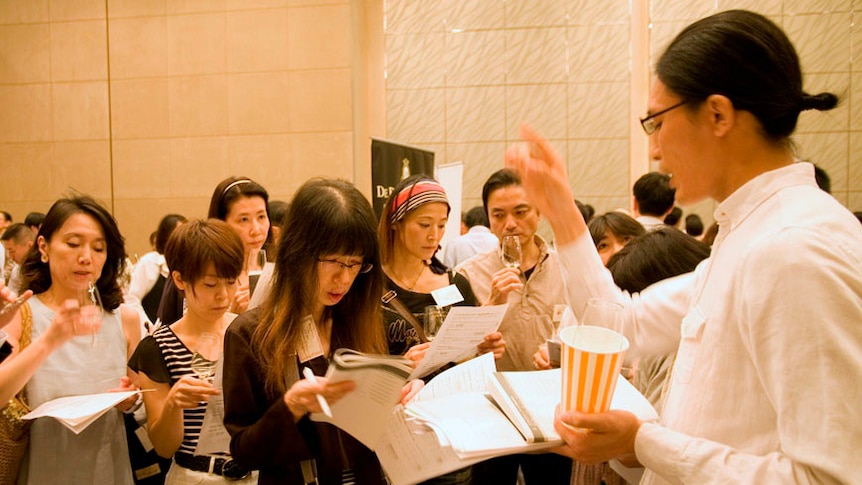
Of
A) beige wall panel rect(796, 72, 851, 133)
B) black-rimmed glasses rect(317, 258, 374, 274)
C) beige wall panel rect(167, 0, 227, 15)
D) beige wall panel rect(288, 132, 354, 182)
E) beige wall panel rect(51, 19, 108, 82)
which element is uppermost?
beige wall panel rect(167, 0, 227, 15)

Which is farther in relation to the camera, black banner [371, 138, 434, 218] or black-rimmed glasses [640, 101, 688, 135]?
black banner [371, 138, 434, 218]

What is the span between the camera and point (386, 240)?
2715 mm

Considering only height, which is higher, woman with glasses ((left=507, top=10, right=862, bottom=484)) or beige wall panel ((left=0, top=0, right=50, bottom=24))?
beige wall panel ((left=0, top=0, right=50, bottom=24))

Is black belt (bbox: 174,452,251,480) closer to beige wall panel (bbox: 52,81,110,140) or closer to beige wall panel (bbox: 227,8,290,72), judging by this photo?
beige wall panel (bbox: 227,8,290,72)

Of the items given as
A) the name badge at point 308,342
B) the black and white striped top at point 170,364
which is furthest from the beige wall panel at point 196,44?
the name badge at point 308,342

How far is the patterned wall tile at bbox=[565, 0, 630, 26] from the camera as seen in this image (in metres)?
7.06

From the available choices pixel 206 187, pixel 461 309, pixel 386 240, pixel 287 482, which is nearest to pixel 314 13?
pixel 206 187

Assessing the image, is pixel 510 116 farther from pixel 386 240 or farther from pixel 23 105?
pixel 23 105

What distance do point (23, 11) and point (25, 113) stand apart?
48.5 inches

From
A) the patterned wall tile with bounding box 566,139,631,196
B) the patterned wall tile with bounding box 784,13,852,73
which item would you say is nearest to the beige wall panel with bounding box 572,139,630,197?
the patterned wall tile with bounding box 566,139,631,196

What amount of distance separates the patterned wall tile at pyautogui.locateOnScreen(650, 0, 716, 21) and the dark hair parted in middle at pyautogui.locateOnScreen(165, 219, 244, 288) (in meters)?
6.70

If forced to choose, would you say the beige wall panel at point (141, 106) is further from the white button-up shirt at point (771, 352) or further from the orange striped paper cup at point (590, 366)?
the white button-up shirt at point (771, 352)

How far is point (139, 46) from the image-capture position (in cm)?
676

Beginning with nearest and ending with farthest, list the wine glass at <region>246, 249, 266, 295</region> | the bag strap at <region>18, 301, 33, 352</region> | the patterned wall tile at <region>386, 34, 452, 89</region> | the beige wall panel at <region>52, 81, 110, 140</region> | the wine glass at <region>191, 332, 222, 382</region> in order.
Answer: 1. the wine glass at <region>191, 332, 222, 382</region>
2. the bag strap at <region>18, 301, 33, 352</region>
3. the wine glass at <region>246, 249, 266, 295</region>
4. the beige wall panel at <region>52, 81, 110, 140</region>
5. the patterned wall tile at <region>386, 34, 452, 89</region>
